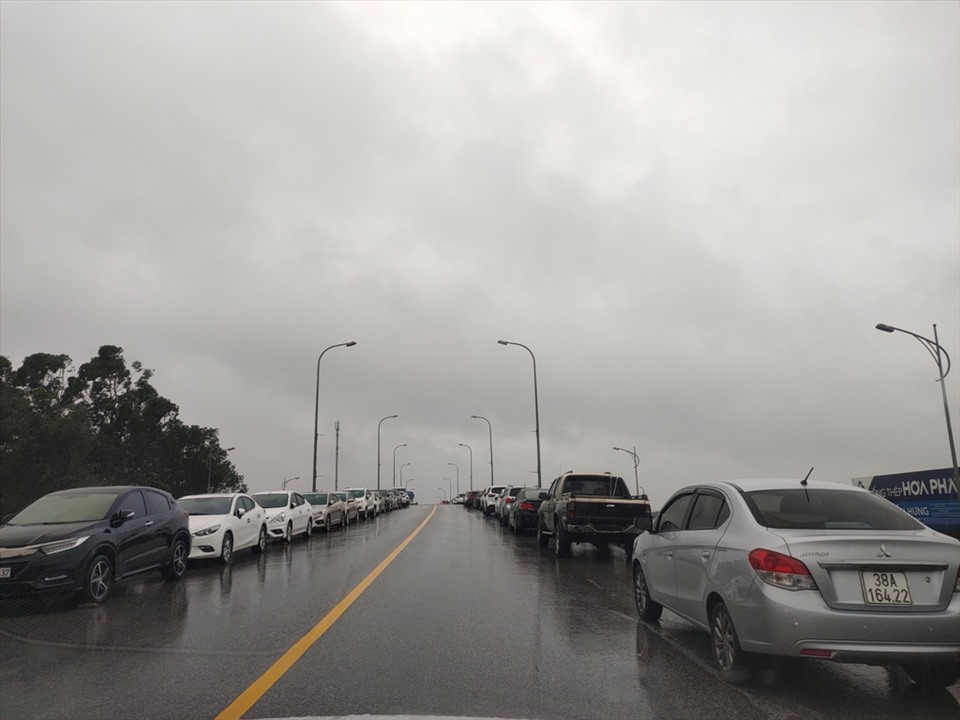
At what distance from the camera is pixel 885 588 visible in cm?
525

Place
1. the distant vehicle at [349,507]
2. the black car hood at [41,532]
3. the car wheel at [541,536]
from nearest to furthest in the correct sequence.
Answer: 1. the black car hood at [41,532]
2. the car wheel at [541,536]
3. the distant vehicle at [349,507]

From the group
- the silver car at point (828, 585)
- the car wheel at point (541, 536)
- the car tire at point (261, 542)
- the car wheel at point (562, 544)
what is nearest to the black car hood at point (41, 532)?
the car tire at point (261, 542)

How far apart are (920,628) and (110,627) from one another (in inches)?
314

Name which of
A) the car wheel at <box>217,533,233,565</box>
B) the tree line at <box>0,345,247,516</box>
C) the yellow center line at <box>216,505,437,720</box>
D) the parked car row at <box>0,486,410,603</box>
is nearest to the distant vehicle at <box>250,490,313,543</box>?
the parked car row at <box>0,486,410,603</box>

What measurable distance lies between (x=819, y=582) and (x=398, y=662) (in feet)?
11.4

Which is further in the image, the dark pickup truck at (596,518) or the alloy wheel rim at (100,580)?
the dark pickup truck at (596,518)

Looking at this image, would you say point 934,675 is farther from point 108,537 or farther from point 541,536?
point 541,536

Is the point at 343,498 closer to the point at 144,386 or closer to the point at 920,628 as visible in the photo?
the point at 920,628

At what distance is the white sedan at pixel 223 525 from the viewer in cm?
1468

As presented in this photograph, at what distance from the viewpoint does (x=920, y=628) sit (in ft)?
16.8

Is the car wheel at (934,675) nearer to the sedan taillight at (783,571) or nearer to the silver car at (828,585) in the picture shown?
the silver car at (828,585)

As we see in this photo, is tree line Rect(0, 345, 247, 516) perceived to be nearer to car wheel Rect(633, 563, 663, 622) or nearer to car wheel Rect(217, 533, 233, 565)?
car wheel Rect(217, 533, 233, 565)

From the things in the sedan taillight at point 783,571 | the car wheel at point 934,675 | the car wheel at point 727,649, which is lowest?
the car wheel at point 934,675

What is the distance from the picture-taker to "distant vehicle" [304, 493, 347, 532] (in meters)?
26.2
